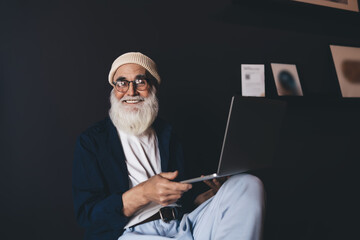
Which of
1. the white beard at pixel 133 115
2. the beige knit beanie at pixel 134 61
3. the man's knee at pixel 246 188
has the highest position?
the beige knit beanie at pixel 134 61

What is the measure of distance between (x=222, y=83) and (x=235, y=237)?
124 cm

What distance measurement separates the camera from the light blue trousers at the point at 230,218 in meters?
0.88

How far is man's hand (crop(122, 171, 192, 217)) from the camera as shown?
0.92 metres

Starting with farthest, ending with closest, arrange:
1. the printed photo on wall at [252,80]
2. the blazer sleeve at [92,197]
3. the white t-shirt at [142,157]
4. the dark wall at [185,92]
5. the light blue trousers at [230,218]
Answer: the printed photo on wall at [252,80], the dark wall at [185,92], the white t-shirt at [142,157], the blazer sleeve at [92,197], the light blue trousers at [230,218]

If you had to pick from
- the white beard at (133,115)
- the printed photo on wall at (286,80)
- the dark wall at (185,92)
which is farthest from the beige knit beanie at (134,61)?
the printed photo on wall at (286,80)

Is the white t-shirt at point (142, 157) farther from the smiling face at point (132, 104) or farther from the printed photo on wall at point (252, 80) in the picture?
the printed photo on wall at point (252, 80)

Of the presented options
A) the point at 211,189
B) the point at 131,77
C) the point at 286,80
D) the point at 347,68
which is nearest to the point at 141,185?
the point at 211,189

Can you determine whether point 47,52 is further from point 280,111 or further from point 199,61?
point 280,111

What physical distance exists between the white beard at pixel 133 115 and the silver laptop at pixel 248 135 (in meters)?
0.50

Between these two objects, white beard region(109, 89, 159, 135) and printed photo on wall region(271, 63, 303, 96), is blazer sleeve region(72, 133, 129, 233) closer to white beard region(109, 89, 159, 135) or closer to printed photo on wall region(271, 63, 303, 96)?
white beard region(109, 89, 159, 135)

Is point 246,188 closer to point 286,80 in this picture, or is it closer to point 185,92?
point 185,92

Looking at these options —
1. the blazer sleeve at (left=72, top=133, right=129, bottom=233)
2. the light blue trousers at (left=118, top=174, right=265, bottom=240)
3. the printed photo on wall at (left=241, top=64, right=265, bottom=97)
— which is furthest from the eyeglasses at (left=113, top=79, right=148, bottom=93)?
the printed photo on wall at (left=241, top=64, right=265, bottom=97)

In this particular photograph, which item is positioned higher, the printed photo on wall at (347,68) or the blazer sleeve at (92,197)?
the printed photo on wall at (347,68)

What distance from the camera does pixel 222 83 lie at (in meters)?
1.90
